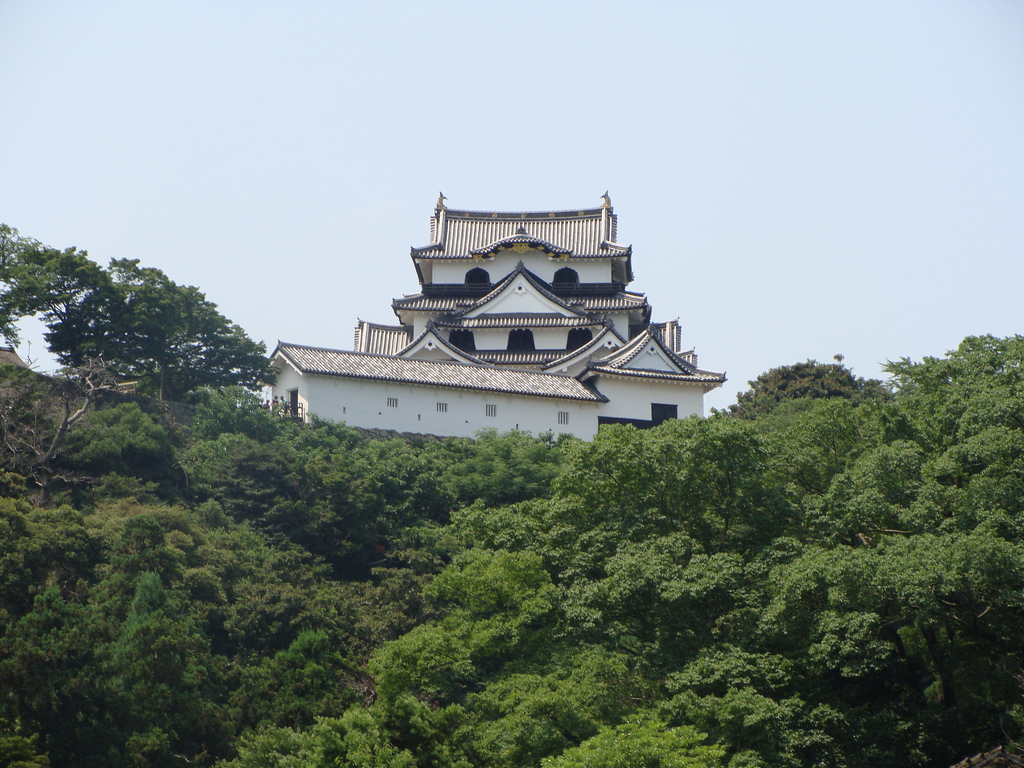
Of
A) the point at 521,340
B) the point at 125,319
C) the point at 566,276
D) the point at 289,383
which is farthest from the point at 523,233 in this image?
the point at 125,319

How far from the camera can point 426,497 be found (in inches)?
970

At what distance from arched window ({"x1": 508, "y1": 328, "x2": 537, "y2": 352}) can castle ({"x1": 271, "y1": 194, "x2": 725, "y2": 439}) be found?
4cm

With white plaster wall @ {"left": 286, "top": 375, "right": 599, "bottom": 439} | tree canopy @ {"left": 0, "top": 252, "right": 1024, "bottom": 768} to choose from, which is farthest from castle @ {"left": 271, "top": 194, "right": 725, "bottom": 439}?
tree canopy @ {"left": 0, "top": 252, "right": 1024, "bottom": 768}

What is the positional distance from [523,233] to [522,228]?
4.08 ft

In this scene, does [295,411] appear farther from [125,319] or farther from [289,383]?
[125,319]

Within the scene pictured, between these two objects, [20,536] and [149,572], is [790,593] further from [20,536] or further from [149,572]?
[20,536]

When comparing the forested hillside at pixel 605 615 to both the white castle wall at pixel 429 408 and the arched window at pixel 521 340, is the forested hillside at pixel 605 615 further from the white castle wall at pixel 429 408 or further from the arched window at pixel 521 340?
the arched window at pixel 521 340

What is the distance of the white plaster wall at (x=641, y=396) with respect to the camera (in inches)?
1324

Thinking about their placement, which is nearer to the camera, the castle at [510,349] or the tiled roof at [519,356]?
the castle at [510,349]

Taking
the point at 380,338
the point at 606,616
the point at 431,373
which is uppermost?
the point at 380,338

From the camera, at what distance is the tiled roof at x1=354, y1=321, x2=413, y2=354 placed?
132 ft

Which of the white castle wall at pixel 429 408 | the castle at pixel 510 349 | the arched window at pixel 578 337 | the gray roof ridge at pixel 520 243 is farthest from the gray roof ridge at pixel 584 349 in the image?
the gray roof ridge at pixel 520 243

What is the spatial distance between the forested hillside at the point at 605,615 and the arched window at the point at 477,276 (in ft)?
66.7

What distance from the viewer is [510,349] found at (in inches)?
1515
